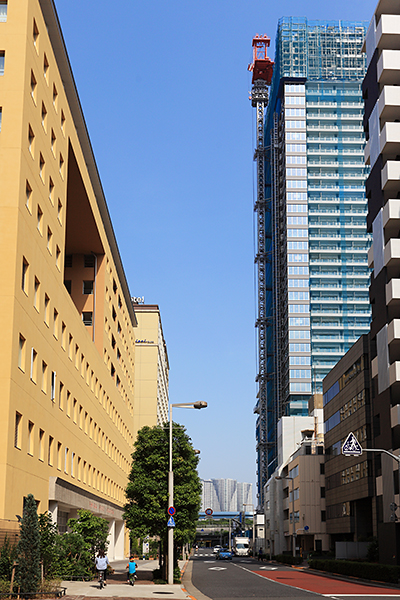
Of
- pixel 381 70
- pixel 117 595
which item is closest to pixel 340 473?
pixel 381 70

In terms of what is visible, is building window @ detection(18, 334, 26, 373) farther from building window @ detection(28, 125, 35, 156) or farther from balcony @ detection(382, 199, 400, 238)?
balcony @ detection(382, 199, 400, 238)

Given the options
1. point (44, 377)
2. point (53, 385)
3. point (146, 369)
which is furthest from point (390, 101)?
point (146, 369)

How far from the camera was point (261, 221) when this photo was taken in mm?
168125

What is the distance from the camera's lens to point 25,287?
3450 centimetres

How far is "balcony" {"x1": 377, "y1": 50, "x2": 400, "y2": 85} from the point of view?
5750 cm

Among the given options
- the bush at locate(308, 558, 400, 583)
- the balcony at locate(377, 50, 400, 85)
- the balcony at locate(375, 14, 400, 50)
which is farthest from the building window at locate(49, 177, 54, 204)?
the balcony at locate(375, 14, 400, 50)

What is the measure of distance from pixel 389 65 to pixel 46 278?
34185 millimetres

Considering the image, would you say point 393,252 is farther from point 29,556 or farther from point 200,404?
point 29,556

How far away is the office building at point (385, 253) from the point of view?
53.1 metres

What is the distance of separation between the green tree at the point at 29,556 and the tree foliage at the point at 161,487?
57.6 ft

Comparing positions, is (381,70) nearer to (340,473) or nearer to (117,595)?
A: (340,473)

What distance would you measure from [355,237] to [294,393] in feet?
109

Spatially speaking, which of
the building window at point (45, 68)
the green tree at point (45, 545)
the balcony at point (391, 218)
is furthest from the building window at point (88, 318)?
the green tree at point (45, 545)

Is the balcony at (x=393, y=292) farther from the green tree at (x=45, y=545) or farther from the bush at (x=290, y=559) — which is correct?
the bush at (x=290, y=559)
